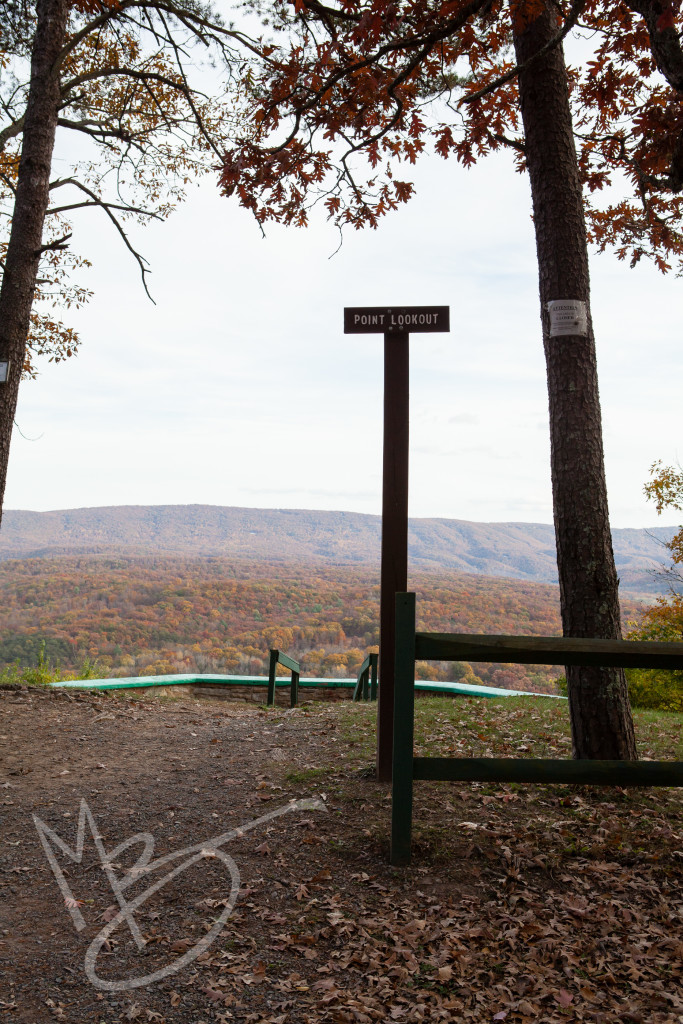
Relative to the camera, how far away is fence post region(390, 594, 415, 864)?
3.37 m

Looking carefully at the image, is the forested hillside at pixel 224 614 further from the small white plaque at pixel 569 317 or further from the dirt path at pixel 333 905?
the small white plaque at pixel 569 317

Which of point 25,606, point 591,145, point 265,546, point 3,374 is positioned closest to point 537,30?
point 591,145

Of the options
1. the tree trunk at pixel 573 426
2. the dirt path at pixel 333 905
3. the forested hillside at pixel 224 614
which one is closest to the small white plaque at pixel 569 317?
the tree trunk at pixel 573 426

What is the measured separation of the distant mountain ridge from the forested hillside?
913cm

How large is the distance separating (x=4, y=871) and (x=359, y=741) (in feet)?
9.72

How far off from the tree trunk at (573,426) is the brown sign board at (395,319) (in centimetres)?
84

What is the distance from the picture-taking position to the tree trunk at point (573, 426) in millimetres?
4457

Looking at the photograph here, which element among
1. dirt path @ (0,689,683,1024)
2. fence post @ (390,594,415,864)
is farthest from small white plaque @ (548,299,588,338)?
dirt path @ (0,689,683,1024)

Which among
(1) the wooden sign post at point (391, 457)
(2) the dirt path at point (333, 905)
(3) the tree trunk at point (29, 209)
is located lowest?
(2) the dirt path at point (333, 905)

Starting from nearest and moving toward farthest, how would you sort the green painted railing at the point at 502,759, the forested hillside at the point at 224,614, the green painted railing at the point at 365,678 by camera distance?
1. the green painted railing at the point at 502,759
2. the green painted railing at the point at 365,678
3. the forested hillside at the point at 224,614

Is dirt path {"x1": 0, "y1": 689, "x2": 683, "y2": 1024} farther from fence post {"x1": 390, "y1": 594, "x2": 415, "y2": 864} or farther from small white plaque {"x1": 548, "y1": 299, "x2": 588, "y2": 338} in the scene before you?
small white plaque {"x1": 548, "y1": 299, "x2": 588, "y2": 338}

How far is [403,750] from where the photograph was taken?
133 inches

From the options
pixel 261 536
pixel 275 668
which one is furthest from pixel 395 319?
pixel 261 536

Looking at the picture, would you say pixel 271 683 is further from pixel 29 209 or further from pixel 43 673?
pixel 29 209
